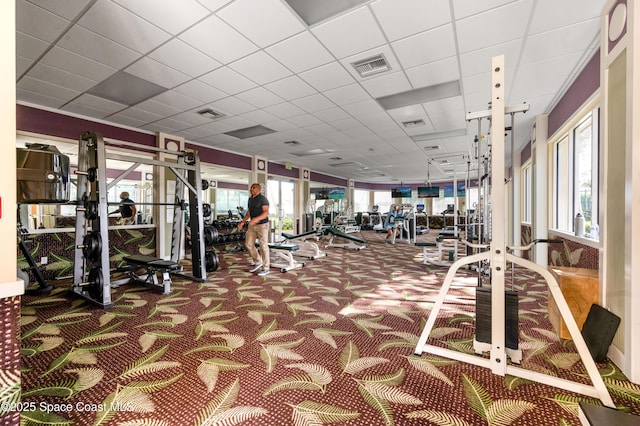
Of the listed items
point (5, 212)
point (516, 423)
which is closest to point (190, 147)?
point (5, 212)

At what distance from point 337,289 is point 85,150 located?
149 inches

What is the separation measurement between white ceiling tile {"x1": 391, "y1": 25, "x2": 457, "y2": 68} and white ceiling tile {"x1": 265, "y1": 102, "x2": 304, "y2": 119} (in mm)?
2119

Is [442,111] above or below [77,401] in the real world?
above

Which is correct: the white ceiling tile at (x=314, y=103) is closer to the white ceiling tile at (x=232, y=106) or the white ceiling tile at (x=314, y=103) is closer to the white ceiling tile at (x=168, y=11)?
the white ceiling tile at (x=232, y=106)

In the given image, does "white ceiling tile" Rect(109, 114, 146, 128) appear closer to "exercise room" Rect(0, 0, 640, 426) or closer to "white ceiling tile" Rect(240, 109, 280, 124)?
"exercise room" Rect(0, 0, 640, 426)

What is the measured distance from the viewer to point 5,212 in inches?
41.8

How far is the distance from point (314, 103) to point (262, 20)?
214 centimetres

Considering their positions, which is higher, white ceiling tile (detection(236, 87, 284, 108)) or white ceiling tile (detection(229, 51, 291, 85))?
white ceiling tile (detection(229, 51, 291, 85))

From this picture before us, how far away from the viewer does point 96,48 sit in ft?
10.4

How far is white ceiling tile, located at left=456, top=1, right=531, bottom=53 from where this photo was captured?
2635 millimetres

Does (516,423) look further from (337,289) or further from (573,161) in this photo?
(573,161)

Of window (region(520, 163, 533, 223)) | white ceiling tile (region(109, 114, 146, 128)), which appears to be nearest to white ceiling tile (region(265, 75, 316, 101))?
white ceiling tile (region(109, 114, 146, 128))

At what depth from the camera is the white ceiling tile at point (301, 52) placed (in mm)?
3082

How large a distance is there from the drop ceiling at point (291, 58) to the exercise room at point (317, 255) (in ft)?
0.10
